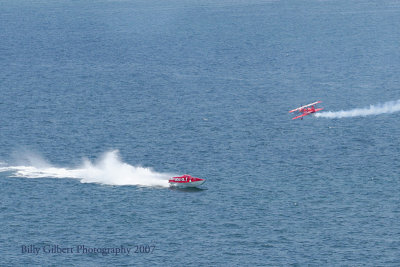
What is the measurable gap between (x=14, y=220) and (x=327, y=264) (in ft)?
251

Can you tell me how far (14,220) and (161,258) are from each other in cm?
4145

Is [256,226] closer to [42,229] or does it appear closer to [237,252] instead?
[237,252]

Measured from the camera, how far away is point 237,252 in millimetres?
180875

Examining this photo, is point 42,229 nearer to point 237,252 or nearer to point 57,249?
point 57,249

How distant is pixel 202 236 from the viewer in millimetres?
189000

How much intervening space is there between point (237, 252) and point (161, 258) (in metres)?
17.0

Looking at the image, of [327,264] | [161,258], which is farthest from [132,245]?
[327,264]

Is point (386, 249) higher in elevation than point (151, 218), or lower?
lower

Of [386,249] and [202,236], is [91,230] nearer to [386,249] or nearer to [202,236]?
[202,236]

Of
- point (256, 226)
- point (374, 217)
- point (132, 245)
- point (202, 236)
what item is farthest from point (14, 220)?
point (374, 217)

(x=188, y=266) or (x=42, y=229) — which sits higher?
(x=42, y=229)

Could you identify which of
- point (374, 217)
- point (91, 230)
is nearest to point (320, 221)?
point (374, 217)

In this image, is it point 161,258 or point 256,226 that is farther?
point 256,226

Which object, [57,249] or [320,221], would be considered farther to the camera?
[320,221]
